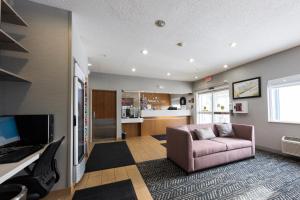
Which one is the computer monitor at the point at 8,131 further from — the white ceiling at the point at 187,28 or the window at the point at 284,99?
the window at the point at 284,99

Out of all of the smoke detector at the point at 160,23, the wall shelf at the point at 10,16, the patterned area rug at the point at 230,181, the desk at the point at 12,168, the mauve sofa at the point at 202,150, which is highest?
the smoke detector at the point at 160,23

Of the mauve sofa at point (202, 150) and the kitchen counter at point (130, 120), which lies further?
the kitchen counter at point (130, 120)

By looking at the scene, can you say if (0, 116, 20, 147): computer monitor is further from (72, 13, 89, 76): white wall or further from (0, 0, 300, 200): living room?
(72, 13, 89, 76): white wall

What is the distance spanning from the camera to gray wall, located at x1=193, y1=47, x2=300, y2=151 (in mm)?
3240

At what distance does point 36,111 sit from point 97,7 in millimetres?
1675

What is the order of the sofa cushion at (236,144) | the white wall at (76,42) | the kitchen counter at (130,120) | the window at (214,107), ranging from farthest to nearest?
the kitchen counter at (130,120), the window at (214,107), the sofa cushion at (236,144), the white wall at (76,42)

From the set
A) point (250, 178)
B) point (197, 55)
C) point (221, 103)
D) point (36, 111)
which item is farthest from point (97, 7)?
point (221, 103)

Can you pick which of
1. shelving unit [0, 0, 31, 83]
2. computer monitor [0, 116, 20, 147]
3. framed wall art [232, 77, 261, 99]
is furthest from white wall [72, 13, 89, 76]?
framed wall art [232, 77, 261, 99]

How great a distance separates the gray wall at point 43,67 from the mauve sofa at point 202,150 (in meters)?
1.95

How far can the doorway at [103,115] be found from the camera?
5.39 m

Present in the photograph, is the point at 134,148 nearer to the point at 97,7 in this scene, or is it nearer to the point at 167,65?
the point at 167,65

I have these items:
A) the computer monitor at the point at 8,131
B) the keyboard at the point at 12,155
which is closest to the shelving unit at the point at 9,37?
the computer monitor at the point at 8,131

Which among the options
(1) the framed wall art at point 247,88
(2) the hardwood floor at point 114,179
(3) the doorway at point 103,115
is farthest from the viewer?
(3) the doorway at point 103,115

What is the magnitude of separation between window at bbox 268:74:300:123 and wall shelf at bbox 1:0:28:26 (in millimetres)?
5212
